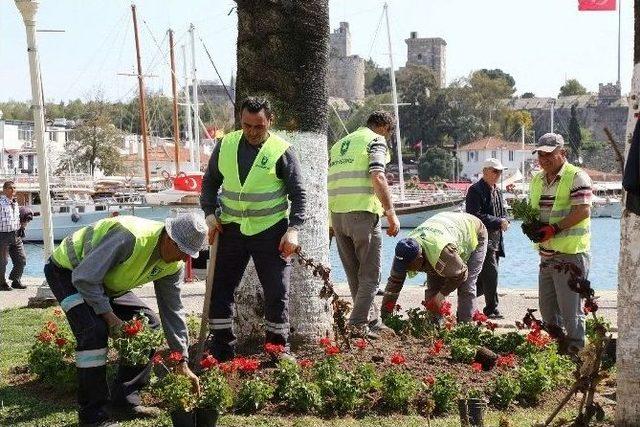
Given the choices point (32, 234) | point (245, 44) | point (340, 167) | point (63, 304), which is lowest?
point (32, 234)

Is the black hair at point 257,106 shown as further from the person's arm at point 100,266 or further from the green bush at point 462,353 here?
the green bush at point 462,353

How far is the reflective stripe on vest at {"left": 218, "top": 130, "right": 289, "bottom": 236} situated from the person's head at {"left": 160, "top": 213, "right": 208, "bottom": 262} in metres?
0.93

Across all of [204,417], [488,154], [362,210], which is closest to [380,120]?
[362,210]

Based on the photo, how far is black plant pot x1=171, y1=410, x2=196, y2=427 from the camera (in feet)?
21.8

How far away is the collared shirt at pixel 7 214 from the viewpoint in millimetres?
18047

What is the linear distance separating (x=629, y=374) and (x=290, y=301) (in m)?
3.21

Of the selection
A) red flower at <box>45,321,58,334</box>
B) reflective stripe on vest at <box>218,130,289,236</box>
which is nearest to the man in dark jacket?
reflective stripe on vest at <box>218,130,289,236</box>

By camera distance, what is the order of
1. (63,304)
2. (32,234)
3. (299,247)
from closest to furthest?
(63,304)
(299,247)
(32,234)

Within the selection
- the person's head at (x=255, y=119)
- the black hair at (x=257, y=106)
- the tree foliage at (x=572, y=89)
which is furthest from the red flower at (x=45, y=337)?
the tree foliage at (x=572, y=89)

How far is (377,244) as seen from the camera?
31.7ft

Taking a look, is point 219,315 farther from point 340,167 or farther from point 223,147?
point 340,167

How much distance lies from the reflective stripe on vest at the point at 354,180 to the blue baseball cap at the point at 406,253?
0.42 meters

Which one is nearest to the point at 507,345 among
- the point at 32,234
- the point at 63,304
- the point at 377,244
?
the point at 377,244

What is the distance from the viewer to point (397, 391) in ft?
23.6
